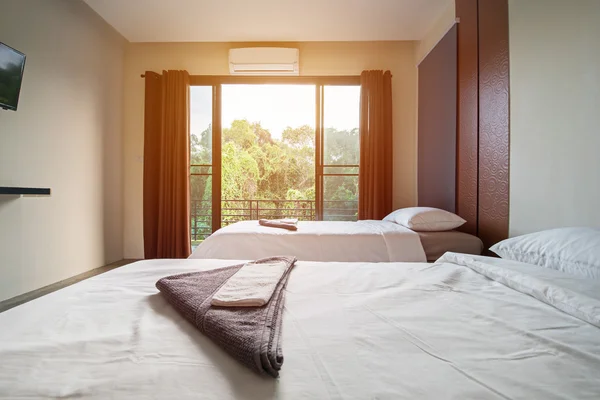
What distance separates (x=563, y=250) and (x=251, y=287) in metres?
1.27

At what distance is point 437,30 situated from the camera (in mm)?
3219

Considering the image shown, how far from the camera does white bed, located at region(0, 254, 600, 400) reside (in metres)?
0.48

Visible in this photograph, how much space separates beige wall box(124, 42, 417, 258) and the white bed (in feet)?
9.77

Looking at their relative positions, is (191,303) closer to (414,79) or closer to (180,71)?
(180,71)

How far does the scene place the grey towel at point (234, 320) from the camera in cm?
53

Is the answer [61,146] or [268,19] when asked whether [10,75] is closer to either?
[61,146]

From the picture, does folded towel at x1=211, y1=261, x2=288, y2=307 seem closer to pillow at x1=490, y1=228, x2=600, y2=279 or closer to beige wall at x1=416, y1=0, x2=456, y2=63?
pillow at x1=490, y1=228, x2=600, y2=279

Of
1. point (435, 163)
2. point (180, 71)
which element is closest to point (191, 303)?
point (435, 163)

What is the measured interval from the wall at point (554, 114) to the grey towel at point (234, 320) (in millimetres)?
1646

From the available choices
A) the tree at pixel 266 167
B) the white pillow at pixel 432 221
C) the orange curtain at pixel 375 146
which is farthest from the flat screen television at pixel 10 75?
the tree at pixel 266 167

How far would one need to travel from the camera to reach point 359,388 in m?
0.48

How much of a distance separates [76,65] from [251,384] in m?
3.86

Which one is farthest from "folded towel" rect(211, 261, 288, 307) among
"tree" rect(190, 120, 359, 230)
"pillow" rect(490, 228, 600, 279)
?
"tree" rect(190, 120, 359, 230)

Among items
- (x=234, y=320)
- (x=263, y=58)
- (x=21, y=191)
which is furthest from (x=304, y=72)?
(x=234, y=320)
